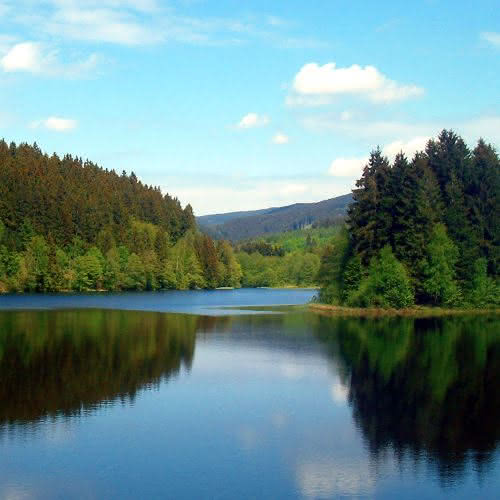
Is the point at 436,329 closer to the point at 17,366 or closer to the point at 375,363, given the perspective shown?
the point at 375,363

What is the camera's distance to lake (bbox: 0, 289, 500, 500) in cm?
2205

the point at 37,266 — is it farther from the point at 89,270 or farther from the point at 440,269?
the point at 440,269

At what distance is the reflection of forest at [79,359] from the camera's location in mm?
32750

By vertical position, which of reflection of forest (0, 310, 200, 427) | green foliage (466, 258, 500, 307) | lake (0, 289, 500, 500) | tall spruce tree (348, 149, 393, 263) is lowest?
lake (0, 289, 500, 500)

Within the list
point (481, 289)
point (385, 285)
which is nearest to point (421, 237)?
point (385, 285)

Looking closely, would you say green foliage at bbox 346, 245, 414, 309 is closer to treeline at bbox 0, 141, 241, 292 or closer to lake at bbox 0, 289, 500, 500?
lake at bbox 0, 289, 500, 500

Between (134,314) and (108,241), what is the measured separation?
3176 inches

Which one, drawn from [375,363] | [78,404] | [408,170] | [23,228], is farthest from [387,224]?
[23,228]

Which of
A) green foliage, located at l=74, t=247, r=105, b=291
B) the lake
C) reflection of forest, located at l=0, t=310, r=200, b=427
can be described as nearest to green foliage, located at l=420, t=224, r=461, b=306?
the lake

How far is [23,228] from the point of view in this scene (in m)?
147

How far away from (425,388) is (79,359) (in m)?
20.9

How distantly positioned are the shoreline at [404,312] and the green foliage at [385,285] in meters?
0.86

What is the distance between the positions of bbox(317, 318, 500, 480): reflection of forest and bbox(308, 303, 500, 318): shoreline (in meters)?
14.8

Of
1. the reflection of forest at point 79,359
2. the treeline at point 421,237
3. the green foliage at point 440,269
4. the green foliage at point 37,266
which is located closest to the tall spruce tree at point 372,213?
the treeline at point 421,237
